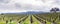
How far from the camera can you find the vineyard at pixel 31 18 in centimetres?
284

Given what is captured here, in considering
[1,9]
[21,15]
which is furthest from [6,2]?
[21,15]

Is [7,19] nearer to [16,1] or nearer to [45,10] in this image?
[16,1]

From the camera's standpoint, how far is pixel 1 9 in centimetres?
286

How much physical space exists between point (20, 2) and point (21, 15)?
234mm

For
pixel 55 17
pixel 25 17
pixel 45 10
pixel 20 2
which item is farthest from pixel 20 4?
pixel 55 17

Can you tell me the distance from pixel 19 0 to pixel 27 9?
219 mm

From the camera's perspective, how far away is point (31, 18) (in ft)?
9.35

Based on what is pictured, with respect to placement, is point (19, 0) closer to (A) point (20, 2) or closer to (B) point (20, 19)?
(A) point (20, 2)

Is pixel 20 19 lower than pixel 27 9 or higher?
lower

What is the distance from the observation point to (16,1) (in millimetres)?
2877

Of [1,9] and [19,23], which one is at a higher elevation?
[1,9]

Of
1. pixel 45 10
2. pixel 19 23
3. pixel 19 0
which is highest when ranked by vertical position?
pixel 19 0

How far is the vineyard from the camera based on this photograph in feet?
9.31

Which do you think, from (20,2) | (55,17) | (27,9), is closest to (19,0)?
(20,2)
